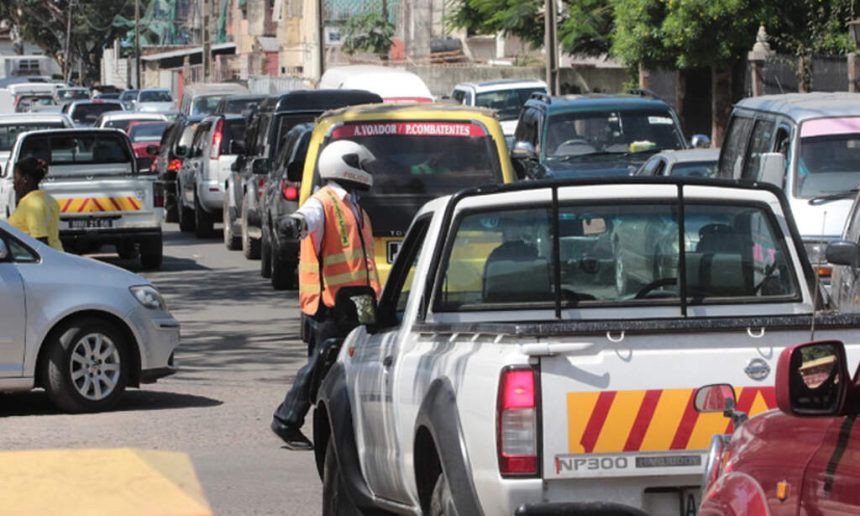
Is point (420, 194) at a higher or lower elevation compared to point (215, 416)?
higher

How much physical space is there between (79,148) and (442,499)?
18114 millimetres

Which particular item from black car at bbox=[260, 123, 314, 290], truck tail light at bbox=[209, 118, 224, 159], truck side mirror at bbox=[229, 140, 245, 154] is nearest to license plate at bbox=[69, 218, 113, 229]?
black car at bbox=[260, 123, 314, 290]

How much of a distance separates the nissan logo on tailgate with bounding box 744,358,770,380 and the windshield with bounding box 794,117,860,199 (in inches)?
343

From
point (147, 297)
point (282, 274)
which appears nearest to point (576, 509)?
point (147, 297)

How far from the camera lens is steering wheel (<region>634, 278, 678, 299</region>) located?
699cm

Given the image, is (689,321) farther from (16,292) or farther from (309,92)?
(309,92)

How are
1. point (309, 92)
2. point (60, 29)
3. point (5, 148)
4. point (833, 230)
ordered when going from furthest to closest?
1. point (60, 29)
2. point (5, 148)
3. point (309, 92)
4. point (833, 230)

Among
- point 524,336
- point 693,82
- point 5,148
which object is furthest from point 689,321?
point 693,82

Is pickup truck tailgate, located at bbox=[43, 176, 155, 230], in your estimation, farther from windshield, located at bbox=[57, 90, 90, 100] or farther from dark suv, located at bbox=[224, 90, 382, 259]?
windshield, located at bbox=[57, 90, 90, 100]

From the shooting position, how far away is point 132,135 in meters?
40.8

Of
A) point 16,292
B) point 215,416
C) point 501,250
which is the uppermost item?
point 501,250

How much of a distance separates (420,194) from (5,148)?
1507 cm

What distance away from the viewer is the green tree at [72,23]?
379ft

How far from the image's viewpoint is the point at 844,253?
33.1ft
